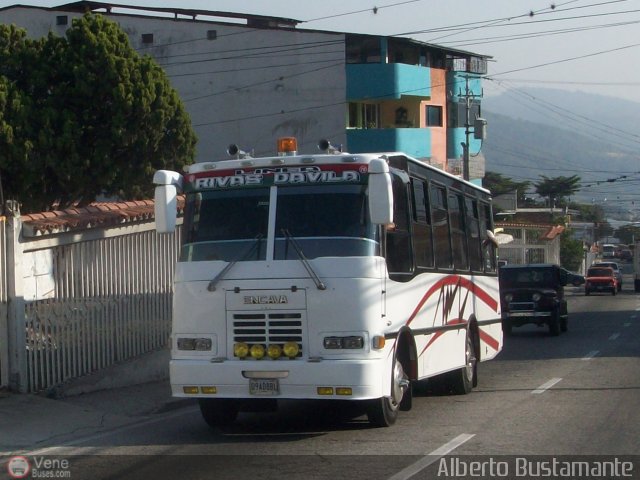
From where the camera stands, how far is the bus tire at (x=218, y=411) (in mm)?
11984

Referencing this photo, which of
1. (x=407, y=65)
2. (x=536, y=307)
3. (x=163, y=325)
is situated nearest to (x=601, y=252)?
(x=407, y=65)

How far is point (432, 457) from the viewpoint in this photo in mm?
9977

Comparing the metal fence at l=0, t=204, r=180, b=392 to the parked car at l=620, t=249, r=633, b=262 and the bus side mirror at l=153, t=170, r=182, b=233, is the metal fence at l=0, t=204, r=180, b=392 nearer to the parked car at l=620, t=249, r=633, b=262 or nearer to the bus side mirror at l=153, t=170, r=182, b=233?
the bus side mirror at l=153, t=170, r=182, b=233

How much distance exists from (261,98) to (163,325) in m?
29.9

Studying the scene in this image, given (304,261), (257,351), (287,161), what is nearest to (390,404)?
(257,351)

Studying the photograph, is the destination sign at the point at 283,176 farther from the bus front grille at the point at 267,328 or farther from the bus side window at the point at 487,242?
the bus side window at the point at 487,242

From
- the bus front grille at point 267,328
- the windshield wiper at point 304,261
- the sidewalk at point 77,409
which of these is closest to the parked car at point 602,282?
the sidewalk at point 77,409

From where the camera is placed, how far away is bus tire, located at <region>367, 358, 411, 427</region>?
11445 mm

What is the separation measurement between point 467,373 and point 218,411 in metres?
4.65

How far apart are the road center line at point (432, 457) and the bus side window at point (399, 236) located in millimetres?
1936

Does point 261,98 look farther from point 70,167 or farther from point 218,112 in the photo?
point 70,167

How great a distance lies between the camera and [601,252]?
13112 centimetres

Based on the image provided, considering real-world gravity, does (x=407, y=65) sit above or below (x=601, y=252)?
above

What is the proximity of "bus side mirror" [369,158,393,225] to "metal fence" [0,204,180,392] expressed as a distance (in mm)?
5339
